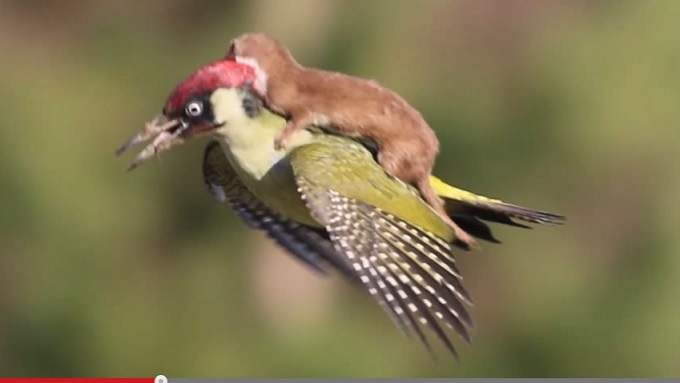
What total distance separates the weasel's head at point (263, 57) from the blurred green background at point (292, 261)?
1020mm

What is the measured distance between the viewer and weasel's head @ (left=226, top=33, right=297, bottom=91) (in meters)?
0.86

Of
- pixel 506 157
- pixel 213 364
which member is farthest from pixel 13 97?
pixel 506 157

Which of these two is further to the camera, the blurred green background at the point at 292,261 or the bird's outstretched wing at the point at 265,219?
the blurred green background at the point at 292,261

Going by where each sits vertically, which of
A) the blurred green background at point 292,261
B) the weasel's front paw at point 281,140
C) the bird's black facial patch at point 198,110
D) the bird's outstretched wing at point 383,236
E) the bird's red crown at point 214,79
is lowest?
the blurred green background at point 292,261

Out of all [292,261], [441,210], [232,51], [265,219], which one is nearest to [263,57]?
[232,51]

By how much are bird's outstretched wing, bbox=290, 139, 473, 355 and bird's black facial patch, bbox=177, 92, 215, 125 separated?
0.28 feet

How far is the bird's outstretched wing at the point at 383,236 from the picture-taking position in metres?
0.94

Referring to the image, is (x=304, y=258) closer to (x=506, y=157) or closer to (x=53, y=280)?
(x=506, y=157)

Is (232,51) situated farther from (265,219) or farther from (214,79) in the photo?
(265,219)

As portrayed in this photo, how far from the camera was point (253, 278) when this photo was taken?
2.42 metres

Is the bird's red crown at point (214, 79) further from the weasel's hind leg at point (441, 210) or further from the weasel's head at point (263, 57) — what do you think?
the weasel's hind leg at point (441, 210)

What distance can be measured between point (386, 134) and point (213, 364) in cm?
158

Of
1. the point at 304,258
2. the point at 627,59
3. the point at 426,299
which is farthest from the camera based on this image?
the point at 627,59

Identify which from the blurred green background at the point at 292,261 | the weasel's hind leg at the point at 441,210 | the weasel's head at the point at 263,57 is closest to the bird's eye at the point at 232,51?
the weasel's head at the point at 263,57
